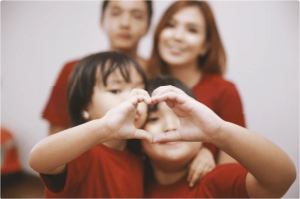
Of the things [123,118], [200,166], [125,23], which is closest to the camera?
[123,118]

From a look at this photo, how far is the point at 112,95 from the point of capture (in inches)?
16.2

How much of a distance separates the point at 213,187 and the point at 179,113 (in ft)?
0.46

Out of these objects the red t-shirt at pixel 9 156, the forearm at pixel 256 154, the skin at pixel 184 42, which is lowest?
the red t-shirt at pixel 9 156

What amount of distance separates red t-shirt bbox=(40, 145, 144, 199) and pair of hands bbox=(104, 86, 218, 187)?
3.5 inches

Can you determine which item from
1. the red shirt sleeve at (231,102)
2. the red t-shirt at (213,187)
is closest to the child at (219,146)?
the red t-shirt at (213,187)

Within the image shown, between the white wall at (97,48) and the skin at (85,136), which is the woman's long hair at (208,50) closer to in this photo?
the white wall at (97,48)

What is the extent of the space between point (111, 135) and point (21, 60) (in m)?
0.34

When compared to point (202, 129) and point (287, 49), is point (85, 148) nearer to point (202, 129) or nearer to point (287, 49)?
point (202, 129)

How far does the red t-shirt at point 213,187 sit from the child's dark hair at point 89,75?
0.56ft

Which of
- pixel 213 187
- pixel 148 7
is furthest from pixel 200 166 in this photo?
pixel 148 7

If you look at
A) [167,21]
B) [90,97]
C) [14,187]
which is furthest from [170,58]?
[14,187]

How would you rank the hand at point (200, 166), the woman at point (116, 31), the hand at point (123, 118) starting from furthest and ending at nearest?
the woman at point (116, 31), the hand at point (200, 166), the hand at point (123, 118)

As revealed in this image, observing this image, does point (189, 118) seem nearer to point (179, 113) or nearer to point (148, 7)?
point (179, 113)

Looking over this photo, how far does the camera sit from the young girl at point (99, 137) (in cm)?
33
